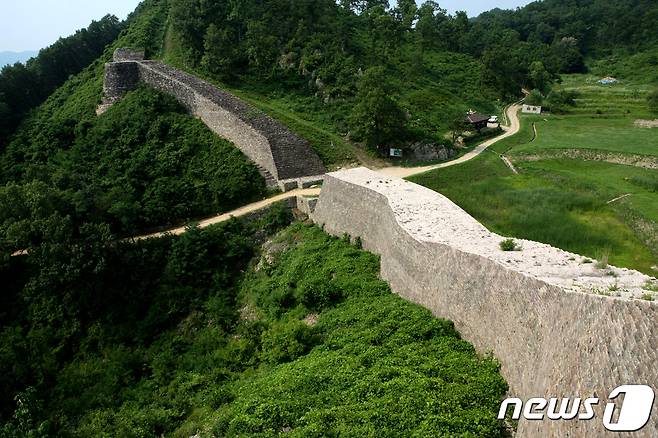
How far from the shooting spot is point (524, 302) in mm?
10852

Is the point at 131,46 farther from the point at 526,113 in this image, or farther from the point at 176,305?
the point at 526,113

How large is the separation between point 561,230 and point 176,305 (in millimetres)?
18127

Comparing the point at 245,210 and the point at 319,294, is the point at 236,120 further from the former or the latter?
the point at 319,294

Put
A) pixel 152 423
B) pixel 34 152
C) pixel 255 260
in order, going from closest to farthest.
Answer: pixel 152 423, pixel 255 260, pixel 34 152

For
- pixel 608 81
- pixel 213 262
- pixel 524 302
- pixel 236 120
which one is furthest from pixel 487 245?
pixel 608 81

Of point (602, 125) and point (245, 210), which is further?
point (602, 125)

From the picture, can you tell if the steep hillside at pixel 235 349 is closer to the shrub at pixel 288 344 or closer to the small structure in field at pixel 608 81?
the shrub at pixel 288 344

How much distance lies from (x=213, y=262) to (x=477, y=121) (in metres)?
24.0

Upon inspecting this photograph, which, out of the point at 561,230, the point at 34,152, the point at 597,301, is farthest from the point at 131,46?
the point at 597,301

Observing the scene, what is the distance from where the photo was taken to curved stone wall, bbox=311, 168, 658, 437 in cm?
786

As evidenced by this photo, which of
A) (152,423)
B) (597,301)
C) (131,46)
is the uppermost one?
(131,46)

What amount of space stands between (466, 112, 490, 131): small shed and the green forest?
3.20ft

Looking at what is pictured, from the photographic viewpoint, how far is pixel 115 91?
35.7 metres

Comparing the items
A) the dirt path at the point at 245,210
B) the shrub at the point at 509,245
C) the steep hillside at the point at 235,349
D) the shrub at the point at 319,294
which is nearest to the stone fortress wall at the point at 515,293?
the shrub at the point at 509,245
